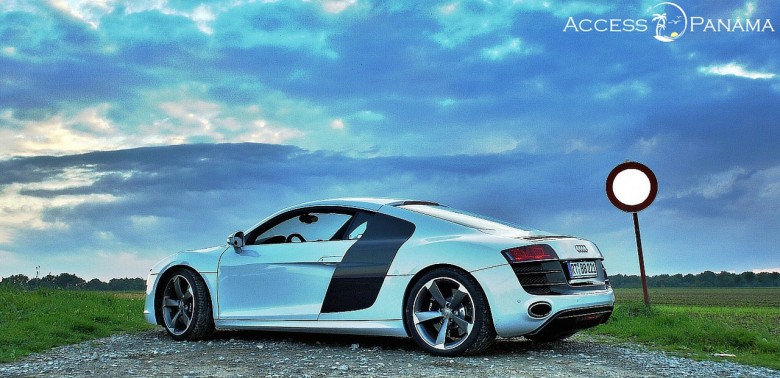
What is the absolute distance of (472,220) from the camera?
27.3 ft

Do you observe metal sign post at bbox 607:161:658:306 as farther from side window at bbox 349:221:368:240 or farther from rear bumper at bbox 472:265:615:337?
side window at bbox 349:221:368:240

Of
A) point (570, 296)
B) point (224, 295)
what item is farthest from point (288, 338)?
point (570, 296)

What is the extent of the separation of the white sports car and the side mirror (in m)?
0.02

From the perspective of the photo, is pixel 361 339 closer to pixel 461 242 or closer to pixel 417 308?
pixel 417 308

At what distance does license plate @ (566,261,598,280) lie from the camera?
25.1 ft

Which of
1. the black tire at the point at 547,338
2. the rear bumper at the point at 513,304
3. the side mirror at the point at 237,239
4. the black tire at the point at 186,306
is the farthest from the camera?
the black tire at the point at 186,306

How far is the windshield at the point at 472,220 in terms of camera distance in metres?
8.04

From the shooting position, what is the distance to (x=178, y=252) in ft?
32.8

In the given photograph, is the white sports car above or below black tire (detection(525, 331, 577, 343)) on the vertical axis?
above

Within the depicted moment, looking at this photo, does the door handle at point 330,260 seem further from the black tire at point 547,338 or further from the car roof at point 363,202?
the black tire at point 547,338

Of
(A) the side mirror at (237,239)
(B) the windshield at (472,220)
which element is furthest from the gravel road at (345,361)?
(B) the windshield at (472,220)

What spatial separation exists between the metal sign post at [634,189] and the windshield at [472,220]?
3.50 m

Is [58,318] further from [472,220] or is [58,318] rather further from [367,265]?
[472,220]

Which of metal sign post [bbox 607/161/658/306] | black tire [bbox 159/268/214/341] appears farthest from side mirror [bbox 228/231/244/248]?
metal sign post [bbox 607/161/658/306]
